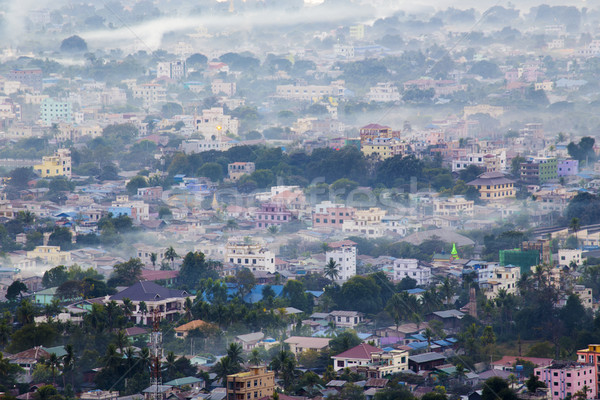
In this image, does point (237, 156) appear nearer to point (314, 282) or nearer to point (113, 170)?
point (113, 170)

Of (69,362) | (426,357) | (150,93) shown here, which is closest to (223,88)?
(150,93)

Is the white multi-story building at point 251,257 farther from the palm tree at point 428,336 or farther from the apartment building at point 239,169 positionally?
the apartment building at point 239,169

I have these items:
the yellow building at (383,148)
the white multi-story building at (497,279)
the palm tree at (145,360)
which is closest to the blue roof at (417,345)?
the white multi-story building at (497,279)

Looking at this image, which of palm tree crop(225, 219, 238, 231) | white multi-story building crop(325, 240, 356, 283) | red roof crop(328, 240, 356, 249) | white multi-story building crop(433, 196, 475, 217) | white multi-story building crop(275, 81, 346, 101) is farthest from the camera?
white multi-story building crop(275, 81, 346, 101)

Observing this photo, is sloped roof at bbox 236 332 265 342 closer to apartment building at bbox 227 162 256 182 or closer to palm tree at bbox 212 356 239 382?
palm tree at bbox 212 356 239 382

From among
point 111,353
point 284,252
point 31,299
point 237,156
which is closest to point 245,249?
point 284,252

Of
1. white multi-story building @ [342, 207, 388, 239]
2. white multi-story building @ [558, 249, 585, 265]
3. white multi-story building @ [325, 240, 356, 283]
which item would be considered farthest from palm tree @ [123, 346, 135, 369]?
white multi-story building @ [342, 207, 388, 239]
